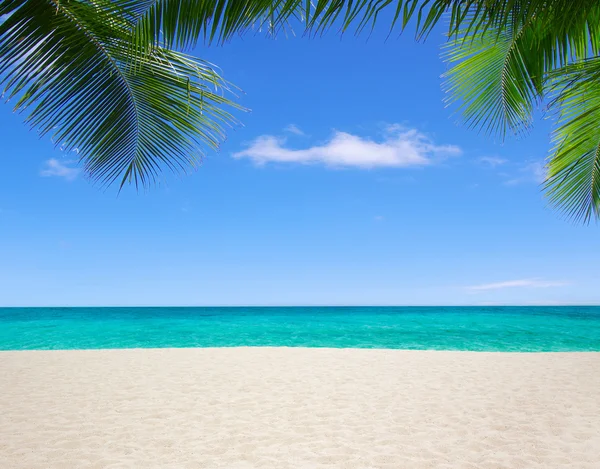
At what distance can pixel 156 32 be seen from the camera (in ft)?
7.57

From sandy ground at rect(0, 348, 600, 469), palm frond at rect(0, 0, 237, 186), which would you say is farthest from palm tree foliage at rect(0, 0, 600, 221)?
sandy ground at rect(0, 348, 600, 469)

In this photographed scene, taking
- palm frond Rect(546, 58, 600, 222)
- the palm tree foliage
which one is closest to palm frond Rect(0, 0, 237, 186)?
the palm tree foliage

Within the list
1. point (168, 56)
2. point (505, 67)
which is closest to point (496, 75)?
point (505, 67)

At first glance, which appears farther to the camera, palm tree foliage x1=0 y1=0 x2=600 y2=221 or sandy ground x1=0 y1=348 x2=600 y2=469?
sandy ground x1=0 y1=348 x2=600 y2=469

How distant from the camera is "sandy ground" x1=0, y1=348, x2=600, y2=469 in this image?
3.43m

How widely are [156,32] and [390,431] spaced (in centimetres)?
367

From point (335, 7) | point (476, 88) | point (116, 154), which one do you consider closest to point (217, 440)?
point (116, 154)

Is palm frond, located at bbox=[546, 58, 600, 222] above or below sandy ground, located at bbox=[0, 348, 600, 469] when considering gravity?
above

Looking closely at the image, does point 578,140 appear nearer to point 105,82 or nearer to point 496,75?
point 496,75

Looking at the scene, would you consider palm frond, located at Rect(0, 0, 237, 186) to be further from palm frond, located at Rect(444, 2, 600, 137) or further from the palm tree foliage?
palm frond, located at Rect(444, 2, 600, 137)

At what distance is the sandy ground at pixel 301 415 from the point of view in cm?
343

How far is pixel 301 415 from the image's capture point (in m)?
4.57

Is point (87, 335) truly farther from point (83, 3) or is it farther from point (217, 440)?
point (83, 3)

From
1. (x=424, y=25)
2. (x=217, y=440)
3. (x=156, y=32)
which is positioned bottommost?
(x=217, y=440)
